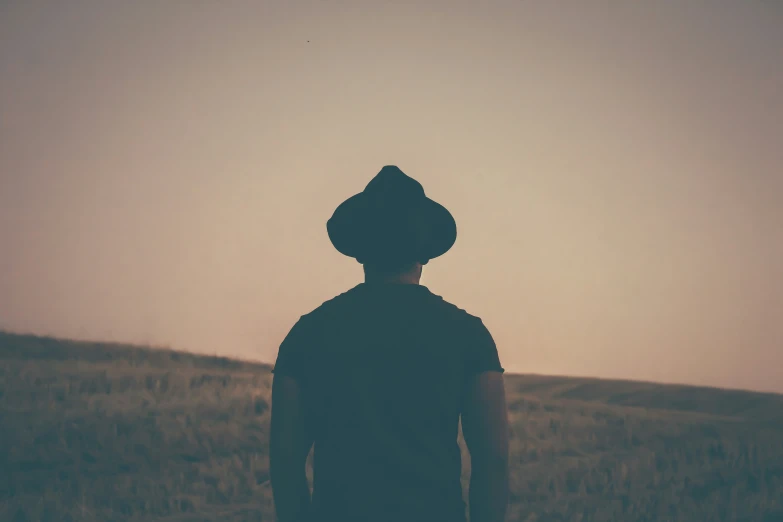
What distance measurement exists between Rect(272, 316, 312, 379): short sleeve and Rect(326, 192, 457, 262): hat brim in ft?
0.96

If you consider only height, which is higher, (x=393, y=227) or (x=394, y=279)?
(x=393, y=227)

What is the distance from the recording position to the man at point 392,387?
7.33 ft

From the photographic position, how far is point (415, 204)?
2.45 meters

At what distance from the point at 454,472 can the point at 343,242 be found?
31.0 inches

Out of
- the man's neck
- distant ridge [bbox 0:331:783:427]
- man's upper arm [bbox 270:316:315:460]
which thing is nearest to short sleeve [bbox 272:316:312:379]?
man's upper arm [bbox 270:316:315:460]

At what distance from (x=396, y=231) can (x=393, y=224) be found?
0.08 ft

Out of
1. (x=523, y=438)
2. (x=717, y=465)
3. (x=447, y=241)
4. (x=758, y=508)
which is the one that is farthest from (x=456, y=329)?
(x=523, y=438)

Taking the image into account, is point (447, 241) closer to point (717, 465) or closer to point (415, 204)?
point (415, 204)

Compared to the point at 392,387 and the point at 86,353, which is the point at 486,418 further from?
the point at 86,353

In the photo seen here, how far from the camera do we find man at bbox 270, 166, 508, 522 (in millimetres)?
2234

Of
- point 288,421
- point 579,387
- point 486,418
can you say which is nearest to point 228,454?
point 288,421

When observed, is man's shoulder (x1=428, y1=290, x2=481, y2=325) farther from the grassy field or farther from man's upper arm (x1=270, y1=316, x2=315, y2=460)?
the grassy field

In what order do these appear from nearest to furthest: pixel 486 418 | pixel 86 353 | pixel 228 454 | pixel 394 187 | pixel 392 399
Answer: pixel 392 399
pixel 486 418
pixel 394 187
pixel 228 454
pixel 86 353

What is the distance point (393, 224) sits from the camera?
240 cm
